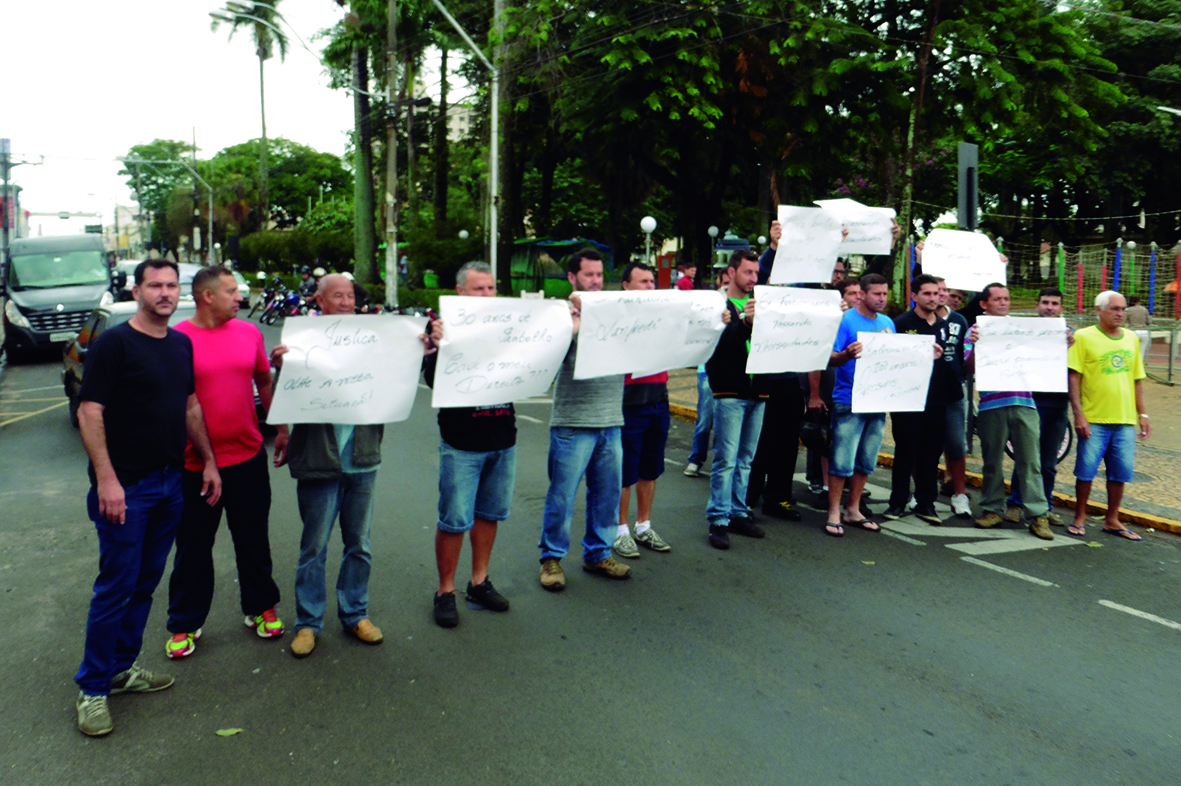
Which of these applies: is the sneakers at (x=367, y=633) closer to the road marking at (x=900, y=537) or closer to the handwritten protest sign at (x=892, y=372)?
the handwritten protest sign at (x=892, y=372)

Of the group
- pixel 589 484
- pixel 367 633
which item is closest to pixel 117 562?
pixel 367 633

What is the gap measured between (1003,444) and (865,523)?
48.9 inches

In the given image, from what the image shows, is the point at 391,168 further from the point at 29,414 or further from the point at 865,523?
the point at 865,523

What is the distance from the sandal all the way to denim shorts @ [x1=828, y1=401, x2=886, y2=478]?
35 cm

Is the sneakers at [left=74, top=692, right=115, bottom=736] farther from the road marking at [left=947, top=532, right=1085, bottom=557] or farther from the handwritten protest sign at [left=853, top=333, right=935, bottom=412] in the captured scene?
the road marking at [left=947, top=532, right=1085, bottom=557]

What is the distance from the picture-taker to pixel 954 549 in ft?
21.6

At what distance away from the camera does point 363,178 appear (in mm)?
34594

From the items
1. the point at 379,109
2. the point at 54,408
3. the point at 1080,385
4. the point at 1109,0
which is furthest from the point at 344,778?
the point at 1109,0

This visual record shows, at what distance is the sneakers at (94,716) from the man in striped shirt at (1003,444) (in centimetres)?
598

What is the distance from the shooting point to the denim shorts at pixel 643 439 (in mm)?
6109

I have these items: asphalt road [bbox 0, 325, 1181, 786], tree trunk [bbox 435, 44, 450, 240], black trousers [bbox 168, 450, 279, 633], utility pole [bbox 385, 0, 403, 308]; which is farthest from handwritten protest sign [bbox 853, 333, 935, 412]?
tree trunk [bbox 435, 44, 450, 240]

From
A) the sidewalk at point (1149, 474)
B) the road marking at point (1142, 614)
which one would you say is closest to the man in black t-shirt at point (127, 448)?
the road marking at point (1142, 614)

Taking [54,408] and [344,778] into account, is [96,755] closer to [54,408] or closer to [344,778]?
[344,778]

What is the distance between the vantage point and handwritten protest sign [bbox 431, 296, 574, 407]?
186 inches
